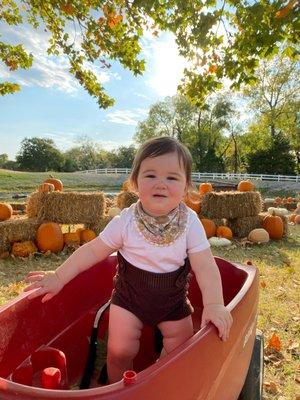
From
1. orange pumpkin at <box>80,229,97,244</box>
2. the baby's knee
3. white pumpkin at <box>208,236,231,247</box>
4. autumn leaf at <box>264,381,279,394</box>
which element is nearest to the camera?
the baby's knee

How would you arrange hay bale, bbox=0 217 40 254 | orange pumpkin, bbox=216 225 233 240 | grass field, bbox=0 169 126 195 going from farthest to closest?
grass field, bbox=0 169 126 195
orange pumpkin, bbox=216 225 233 240
hay bale, bbox=0 217 40 254

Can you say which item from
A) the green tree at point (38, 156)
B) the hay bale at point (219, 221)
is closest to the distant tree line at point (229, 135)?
the green tree at point (38, 156)

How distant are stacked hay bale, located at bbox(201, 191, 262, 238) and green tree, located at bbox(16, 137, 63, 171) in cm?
5148

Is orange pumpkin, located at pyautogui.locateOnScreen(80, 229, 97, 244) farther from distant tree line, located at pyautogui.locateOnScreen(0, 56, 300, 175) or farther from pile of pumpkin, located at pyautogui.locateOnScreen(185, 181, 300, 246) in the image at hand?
distant tree line, located at pyautogui.locateOnScreen(0, 56, 300, 175)

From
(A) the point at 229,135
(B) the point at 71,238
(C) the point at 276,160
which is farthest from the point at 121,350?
(A) the point at 229,135

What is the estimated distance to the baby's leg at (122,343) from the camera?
1.92m

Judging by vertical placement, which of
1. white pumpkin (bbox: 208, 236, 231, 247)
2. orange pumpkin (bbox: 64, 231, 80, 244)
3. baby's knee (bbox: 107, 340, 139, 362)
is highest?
baby's knee (bbox: 107, 340, 139, 362)

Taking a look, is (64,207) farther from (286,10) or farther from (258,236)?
(286,10)

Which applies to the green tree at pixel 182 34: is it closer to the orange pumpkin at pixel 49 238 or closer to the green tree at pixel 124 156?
the orange pumpkin at pixel 49 238

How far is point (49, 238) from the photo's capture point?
21.0ft

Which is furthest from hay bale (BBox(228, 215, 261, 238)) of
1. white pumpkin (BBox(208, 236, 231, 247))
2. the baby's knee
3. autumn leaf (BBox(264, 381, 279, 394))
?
the baby's knee

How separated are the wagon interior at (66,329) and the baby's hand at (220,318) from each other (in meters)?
0.65

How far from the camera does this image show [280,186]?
2761cm

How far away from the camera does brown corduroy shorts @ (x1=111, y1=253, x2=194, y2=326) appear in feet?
6.41
